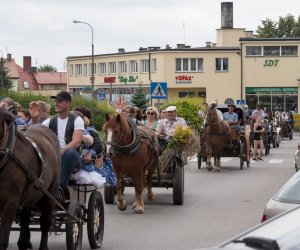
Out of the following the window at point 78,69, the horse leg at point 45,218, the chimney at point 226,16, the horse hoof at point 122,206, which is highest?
the chimney at point 226,16

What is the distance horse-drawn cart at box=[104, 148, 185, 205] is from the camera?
16641 millimetres

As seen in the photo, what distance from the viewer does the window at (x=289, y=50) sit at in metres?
83.7

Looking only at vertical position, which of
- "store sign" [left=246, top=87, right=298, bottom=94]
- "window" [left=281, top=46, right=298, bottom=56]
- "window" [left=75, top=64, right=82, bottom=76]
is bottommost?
"store sign" [left=246, top=87, right=298, bottom=94]

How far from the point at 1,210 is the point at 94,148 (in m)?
2.73

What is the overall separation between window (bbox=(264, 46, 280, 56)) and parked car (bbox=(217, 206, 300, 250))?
259ft

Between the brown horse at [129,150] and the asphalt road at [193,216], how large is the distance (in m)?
0.58

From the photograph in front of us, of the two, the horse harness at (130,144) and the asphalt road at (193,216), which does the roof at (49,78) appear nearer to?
the asphalt road at (193,216)

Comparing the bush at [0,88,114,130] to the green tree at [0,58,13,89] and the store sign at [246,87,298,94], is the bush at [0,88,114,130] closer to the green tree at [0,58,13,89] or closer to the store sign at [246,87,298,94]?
the green tree at [0,58,13,89]

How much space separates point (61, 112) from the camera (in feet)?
36.3

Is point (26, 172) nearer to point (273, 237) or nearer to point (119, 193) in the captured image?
point (273, 237)

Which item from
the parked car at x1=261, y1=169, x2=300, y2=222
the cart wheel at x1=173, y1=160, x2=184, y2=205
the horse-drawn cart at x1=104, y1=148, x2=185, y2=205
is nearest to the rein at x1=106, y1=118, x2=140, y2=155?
the horse-drawn cart at x1=104, y1=148, x2=185, y2=205

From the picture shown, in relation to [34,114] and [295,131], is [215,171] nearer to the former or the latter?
[34,114]

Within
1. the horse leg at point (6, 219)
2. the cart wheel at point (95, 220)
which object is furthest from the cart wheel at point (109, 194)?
the horse leg at point (6, 219)

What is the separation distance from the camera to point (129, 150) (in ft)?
49.1
